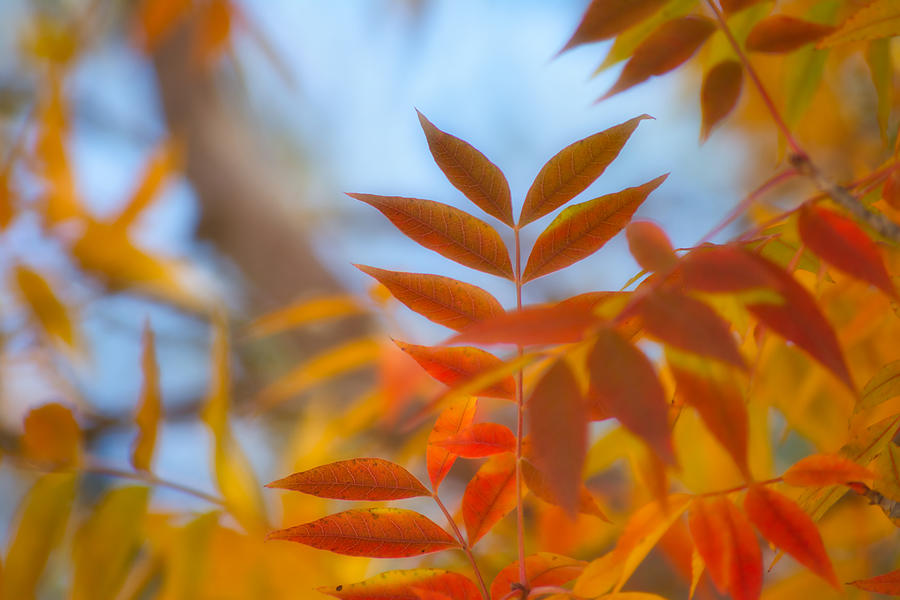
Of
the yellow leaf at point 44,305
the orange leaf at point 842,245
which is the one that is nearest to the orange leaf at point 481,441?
the orange leaf at point 842,245

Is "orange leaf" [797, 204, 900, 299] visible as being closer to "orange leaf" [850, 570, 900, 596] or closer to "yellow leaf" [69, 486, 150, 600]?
"orange leaf" [850, 570, 900, 596]

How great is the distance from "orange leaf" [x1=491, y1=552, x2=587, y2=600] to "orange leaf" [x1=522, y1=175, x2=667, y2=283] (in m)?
0.10

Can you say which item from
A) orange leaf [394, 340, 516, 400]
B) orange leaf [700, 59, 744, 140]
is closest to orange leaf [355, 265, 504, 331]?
orange leaf [394, 340, 516, 400]

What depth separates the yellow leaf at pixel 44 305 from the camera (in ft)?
1.87

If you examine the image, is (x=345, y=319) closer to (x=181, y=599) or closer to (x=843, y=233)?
(x=181, y=599)

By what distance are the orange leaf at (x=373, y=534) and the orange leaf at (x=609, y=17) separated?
0.59 feet

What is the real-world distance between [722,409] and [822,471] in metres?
0.06

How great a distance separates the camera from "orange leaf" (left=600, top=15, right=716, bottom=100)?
26cm

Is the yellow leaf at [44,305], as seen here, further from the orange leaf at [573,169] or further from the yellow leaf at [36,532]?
the orange leaf at [573,169]

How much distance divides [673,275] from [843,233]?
5 centimetres

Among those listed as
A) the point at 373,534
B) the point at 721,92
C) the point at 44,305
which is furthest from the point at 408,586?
the point at 44,305

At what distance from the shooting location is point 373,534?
0.23 metres

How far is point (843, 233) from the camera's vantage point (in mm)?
188

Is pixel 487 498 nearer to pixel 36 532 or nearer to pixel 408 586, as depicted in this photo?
pixel 408 586
